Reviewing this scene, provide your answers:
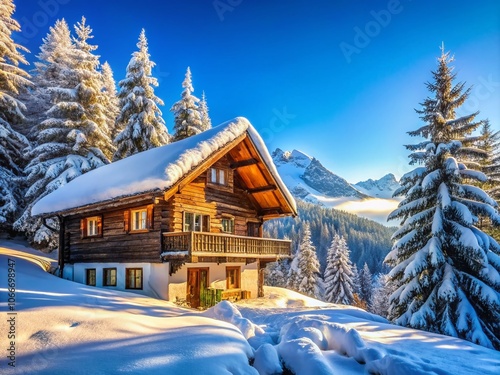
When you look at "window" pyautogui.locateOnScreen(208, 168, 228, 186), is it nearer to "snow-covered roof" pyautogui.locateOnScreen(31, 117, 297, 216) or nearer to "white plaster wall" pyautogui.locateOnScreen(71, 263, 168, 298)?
"snow-covered roof" pyautogui.locateOnScreen(31, 117, 297, 216)

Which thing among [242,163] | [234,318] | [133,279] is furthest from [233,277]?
[234,318]

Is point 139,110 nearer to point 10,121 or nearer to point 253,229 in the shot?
point 10,121

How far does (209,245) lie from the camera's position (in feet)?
50.9

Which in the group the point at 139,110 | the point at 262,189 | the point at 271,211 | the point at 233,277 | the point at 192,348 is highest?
the point at 139,110

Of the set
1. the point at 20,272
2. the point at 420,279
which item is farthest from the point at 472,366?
the point at 20,272

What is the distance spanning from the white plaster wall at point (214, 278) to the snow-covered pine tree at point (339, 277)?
25.4 metres

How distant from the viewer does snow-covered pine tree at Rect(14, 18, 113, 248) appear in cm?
2444

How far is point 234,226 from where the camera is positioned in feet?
66.3

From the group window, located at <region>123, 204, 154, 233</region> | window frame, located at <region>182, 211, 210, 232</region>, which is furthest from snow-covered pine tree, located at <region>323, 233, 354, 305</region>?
window, located at <region>123, 204, 154, 233</region>

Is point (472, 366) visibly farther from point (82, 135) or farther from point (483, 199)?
point (82, 135)

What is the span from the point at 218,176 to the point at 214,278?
19.0 ft

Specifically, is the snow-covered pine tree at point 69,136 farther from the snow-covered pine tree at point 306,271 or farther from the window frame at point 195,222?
the snow-covered pine tree at point 306,271

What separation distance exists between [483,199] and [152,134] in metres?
Answer: 24.4

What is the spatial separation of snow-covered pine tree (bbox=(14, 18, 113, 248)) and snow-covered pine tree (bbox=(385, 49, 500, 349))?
74.8 feet
